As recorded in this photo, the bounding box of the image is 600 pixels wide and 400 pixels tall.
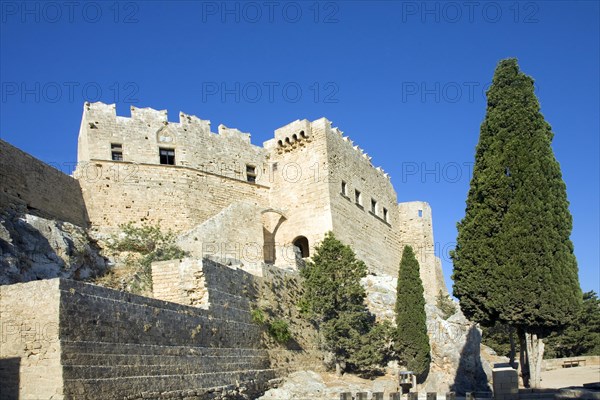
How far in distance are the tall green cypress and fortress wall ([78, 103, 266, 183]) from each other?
16544 mm

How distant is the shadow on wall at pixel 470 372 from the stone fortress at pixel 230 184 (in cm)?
775

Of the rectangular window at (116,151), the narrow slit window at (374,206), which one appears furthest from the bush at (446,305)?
the rectangular window at (116,151)

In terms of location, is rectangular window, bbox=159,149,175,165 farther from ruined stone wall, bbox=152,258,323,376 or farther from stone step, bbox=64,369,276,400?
stone step, bbox=64,369,276,400

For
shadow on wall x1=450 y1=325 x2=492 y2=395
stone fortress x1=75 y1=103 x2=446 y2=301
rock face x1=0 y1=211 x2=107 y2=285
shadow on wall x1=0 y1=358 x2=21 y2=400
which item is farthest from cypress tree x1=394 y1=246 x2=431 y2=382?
shadow on wall x1=0 y1=358 x2=21 y2=400

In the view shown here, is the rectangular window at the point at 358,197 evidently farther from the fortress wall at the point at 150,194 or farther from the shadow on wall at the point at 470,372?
the shadow on wall at the point at 470,372

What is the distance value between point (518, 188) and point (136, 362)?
33.1 feet

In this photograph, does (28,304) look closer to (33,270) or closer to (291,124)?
(33,270)

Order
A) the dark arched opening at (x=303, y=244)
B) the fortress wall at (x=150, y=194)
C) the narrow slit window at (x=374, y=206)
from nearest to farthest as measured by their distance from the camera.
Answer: the fortress wall at (x=150, y=194) → the dark arched opening at (x=303, y=244) → the narrow slit window at (x=374, y=206)

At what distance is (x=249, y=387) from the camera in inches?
633

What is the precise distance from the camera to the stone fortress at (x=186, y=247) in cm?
1057

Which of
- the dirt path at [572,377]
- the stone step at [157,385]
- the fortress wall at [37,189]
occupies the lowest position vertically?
the dirt path at [572,377]

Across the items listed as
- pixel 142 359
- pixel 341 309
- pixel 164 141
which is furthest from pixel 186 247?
pixel 142 359

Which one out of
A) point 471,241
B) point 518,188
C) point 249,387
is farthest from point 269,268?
point 518,188

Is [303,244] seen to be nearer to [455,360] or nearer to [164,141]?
[164,141]
